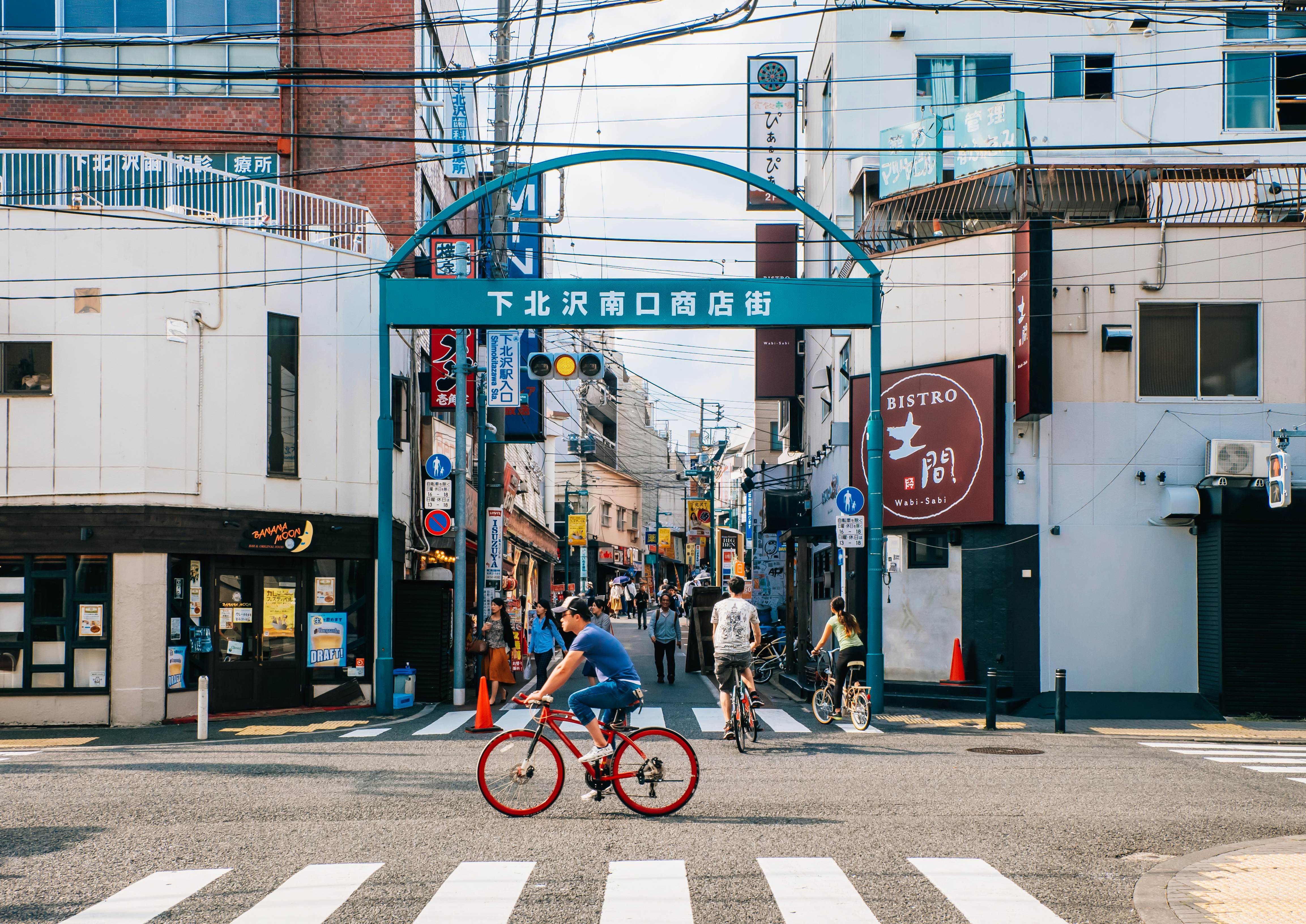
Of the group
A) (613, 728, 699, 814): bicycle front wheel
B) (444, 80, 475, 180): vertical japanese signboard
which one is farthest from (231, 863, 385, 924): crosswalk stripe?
(444, 80, 475, 180): vertical japanese signboard

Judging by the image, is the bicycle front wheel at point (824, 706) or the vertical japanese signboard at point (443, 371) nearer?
the bicycle front wheel at point (824, 706)

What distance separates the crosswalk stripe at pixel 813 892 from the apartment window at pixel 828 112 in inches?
928

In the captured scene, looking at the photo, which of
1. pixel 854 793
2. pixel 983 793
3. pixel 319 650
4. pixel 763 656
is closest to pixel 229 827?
pixel 854 793

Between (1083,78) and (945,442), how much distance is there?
12.5 metres

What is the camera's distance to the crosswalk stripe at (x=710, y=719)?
16.6 metres

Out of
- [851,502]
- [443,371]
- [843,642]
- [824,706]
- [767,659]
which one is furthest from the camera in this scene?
[767,659]

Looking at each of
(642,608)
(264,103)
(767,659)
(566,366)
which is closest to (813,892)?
(566,366)

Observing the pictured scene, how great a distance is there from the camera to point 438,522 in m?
20.5

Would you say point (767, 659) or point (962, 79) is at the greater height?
point (962, 79)

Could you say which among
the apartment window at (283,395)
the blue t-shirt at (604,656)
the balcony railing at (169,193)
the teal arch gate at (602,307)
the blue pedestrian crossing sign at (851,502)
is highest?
the balcony railing at (169,193)

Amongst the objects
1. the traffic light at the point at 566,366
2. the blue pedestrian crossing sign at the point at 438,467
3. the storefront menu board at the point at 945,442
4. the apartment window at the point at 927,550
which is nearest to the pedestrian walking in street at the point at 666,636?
the apartment window at the point at 927,550

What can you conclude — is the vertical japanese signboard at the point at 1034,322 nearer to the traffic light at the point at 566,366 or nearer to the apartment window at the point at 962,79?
the traffic light at the point at 566,366

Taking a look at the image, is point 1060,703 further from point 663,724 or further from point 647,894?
point 647,894

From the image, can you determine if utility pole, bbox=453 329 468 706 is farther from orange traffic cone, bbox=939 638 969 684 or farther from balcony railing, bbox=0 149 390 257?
orange traffic cone, bbox=939 638 969 684
